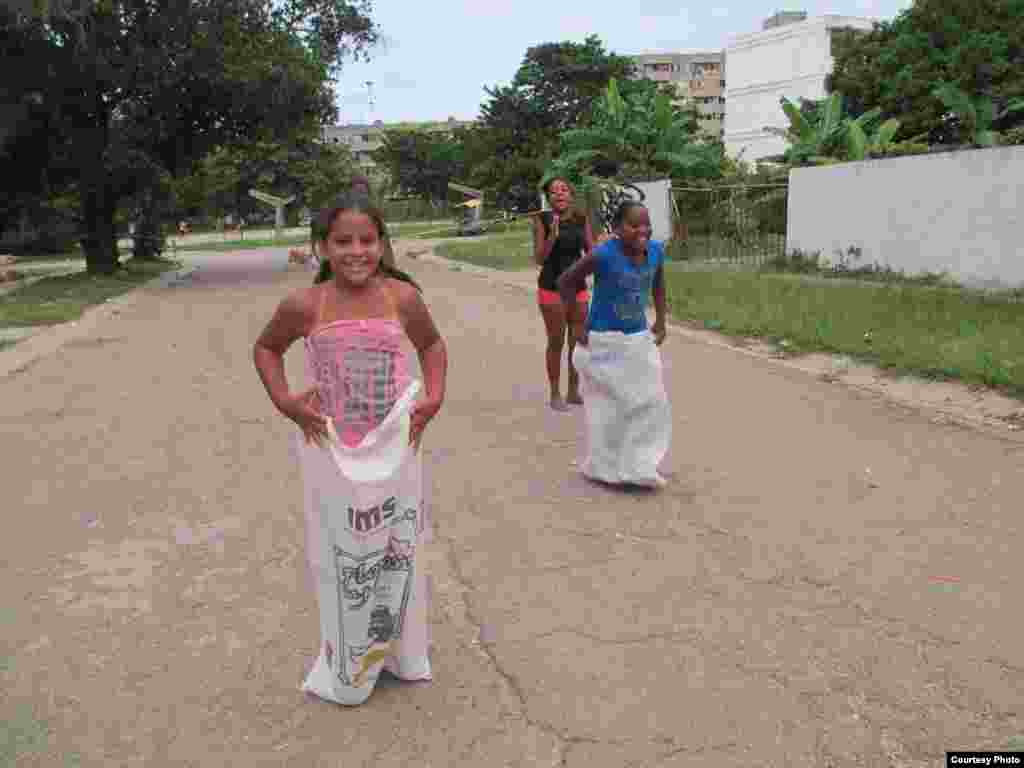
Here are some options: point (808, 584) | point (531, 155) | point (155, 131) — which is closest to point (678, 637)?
point (808, 584)

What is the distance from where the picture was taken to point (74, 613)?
390cm

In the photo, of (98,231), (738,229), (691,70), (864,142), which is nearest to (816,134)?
(864,142)

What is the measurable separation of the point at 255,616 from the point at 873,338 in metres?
7.21

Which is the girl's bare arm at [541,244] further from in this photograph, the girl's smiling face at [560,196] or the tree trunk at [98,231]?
the tree trunk at [98,231]

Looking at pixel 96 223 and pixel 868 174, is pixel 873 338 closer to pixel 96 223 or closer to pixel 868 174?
pixel 868 174

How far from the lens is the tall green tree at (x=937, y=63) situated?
28922mm

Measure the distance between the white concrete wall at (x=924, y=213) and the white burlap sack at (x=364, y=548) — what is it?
11492mm

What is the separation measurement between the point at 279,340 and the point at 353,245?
15.9 inches

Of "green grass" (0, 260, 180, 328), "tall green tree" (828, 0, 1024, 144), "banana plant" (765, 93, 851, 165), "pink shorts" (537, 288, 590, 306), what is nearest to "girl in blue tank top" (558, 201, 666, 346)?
"pink shorts" (537, 288, 590, 306)

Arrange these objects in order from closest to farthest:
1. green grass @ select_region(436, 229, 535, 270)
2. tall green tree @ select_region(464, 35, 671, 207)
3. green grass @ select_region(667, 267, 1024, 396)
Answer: green grass @ select_region(667, 267, 1024, 396) → green grass @ select_region(436, 229, 535, 270) → tall green tree @ select_region(464, 35, 671, 207)

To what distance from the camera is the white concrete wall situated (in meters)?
12.3

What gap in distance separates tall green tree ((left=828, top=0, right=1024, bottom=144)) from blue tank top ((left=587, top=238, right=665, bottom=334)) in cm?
2574

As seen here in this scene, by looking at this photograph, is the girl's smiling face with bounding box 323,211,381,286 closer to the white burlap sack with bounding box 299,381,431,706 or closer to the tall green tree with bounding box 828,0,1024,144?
the white burlap sack with bounding box 299,381,431,706

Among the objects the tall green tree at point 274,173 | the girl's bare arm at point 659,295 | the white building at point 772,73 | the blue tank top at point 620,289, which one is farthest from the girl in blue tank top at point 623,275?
the tall green tree at point 274,173
